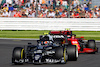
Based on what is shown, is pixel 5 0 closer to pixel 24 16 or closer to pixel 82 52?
pixel 24 16

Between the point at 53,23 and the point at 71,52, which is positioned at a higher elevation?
the point at 71,52

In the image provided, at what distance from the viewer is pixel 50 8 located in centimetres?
2803

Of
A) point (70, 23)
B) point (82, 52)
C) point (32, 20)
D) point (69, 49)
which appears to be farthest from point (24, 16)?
point (69, 49)

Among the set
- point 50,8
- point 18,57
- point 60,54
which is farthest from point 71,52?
point 50,8

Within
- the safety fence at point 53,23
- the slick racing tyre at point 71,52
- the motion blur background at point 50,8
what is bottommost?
the safety fence at point 53,23

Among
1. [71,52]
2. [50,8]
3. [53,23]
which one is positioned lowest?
[53,23]

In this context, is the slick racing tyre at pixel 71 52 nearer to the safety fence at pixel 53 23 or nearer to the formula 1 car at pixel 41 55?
the formula 1 car at pixel 41 55

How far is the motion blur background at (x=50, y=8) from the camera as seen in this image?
27.7 m

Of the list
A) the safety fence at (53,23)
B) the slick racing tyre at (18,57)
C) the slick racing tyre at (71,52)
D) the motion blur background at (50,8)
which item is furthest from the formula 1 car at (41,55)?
the motion blur background at (50,8)

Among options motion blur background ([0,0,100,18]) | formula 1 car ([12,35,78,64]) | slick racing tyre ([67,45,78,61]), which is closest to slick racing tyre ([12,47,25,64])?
formula 1 car ([12,35,78,64])

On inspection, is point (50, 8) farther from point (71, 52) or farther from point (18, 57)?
point (18, 57)

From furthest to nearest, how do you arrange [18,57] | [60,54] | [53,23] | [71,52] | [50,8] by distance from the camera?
1. [50,8]
2. [53,23]
3. [71,52]
4. [60,54]
5. [18,57]

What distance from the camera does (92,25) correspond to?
27.8 metres

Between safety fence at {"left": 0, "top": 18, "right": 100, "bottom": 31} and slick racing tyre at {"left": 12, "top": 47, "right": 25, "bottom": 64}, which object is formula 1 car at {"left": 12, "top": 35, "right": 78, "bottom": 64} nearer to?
slick racing tyre at {"left": 12, "top": 47, "right": 25, "bottom": 64}
